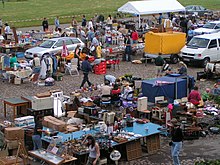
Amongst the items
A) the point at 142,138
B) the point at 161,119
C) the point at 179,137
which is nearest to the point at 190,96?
the point at 161,119

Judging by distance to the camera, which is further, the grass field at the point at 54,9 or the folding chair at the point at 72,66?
the grass field at the point at 54,9

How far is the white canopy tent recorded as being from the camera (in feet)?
131

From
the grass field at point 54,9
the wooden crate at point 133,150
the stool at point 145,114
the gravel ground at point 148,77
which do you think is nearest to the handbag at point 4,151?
the gravel ground at point 148,77

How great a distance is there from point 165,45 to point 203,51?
2.28 meters

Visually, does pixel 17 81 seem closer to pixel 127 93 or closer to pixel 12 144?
pixel 127 93

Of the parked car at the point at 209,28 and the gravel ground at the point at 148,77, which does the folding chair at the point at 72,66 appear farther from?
the parked car at the point at 209,28

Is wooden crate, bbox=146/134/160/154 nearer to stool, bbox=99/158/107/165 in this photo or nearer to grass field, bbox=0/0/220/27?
stool, bbox=99/158/107/165

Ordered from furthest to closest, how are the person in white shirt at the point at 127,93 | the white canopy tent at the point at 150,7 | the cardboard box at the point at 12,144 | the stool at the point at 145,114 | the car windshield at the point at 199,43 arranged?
1. the white canopy tent at the point at 150,7
2. the car windshield at the point at 199,43
3. the person in white shirt at the point at 127,93
4. the stool at the point at 145,114
5. the cardboard box at the point at 12,144

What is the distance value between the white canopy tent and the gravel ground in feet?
24.6

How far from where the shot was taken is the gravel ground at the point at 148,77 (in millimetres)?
16469

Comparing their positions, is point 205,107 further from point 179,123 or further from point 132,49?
point 132,49

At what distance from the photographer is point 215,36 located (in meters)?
30.7

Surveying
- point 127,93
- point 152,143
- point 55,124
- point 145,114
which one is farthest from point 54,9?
point 152,143

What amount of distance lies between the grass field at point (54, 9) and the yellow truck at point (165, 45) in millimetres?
21033
